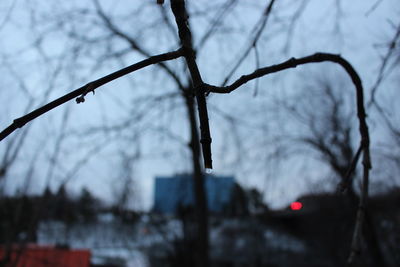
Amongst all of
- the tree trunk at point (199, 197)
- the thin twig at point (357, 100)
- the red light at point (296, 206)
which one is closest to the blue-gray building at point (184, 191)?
the tree trunk at point (199, 197)

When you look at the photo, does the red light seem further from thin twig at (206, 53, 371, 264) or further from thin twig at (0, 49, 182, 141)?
thin twig at (0, 49, 182, 141)

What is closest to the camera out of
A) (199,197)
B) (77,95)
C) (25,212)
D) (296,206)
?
(77,95)

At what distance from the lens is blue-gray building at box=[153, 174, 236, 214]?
436 inches

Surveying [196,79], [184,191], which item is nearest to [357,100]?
[196,79]

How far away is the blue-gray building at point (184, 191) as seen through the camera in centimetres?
1106

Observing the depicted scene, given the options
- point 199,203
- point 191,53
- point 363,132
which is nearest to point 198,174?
point 199,203

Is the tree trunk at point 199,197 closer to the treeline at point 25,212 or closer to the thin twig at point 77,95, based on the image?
the treeline at point 25,212

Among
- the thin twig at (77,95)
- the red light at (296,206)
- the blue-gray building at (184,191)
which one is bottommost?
the red light at (296,206)

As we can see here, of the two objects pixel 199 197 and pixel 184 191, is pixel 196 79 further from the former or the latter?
pixel 184 191

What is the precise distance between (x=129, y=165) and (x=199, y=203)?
1732 millimetres

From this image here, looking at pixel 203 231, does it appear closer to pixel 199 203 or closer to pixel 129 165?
pixel 199 203

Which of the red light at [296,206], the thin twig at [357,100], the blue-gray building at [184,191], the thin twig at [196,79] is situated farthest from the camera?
the blue-gray building at [184,191]

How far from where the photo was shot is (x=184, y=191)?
36.7ft

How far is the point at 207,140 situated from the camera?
0.87 m
